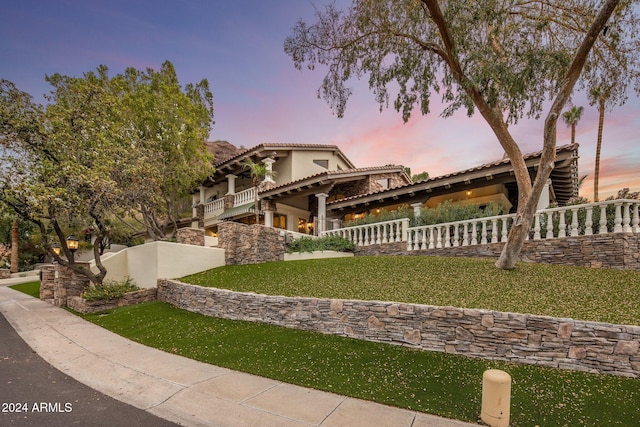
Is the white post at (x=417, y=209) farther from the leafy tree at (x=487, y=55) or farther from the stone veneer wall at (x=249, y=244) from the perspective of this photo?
the stone veneer wall at (x=249, y=244)

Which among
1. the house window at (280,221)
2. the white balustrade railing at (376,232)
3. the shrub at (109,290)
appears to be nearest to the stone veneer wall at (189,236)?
the shrub at (109,290)

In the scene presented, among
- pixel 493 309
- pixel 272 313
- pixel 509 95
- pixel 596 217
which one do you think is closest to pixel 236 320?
pixel 272 313

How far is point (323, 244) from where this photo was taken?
576 inches

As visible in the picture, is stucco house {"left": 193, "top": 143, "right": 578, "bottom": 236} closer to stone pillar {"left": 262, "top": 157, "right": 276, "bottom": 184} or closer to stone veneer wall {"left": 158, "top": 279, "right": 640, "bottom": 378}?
stone pillar {"left": 262, "top": 157, "right": 276, "bottom": 184}

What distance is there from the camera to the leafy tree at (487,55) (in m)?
8.04

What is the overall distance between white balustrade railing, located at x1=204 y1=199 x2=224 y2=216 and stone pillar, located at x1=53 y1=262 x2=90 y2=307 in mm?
11332

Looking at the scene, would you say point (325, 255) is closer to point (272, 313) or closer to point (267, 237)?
point (267, 237)

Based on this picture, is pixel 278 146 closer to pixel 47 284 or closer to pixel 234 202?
pixel 234 202

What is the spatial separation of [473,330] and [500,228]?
783cm

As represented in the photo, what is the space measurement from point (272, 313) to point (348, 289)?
2.17m

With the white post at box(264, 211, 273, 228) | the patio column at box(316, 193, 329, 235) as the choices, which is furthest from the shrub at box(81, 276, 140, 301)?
the patio column at box(316, 193, 329, 235)

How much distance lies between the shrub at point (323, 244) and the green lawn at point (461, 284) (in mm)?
2373

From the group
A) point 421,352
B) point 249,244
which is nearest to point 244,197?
point 249,244

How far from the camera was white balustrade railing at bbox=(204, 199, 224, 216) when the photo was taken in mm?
23300
